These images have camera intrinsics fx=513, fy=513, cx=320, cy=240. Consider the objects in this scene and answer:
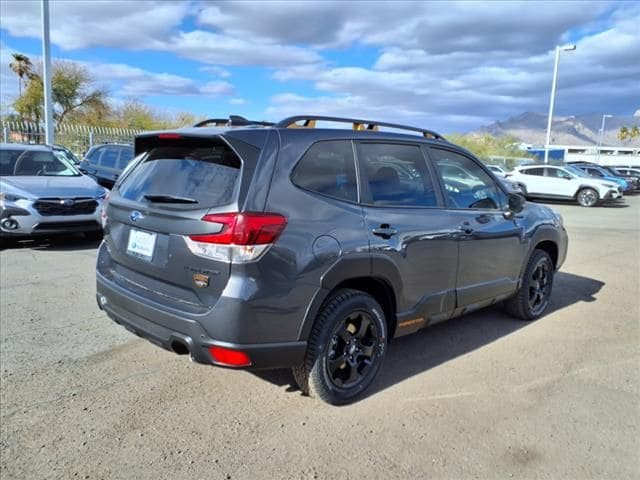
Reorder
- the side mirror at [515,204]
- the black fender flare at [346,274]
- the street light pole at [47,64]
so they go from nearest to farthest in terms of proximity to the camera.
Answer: the black fender flare at [346,274]
the side mirror at [515,204]
the street light pole at [47,64]

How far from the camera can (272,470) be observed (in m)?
2.76

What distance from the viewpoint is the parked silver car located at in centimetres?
763

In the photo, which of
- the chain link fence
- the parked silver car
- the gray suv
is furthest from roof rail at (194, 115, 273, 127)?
the chain link fence

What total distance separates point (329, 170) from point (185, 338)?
1.39 m

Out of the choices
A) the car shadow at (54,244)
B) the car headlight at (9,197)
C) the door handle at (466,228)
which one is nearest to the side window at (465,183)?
the door handle at (466,228)

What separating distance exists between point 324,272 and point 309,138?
0.88 meters

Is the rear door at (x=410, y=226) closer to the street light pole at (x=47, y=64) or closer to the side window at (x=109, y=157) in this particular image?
the side window at (x=109, y=157)

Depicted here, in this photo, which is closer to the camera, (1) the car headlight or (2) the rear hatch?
(2) the rear hatch

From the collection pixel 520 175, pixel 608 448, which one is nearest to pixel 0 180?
pixel 608 448

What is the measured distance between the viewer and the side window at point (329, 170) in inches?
126

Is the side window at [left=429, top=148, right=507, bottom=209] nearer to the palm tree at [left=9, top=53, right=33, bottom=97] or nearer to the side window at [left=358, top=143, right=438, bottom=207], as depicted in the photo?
the side window at [left=358, top=143, right=438, bottom=207]

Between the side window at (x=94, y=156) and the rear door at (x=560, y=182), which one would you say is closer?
the side window at (x=94, y=156)

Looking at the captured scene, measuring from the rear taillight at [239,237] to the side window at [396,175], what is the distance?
0.94 metres

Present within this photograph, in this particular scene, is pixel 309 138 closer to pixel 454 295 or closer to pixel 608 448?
pixel 454 295
